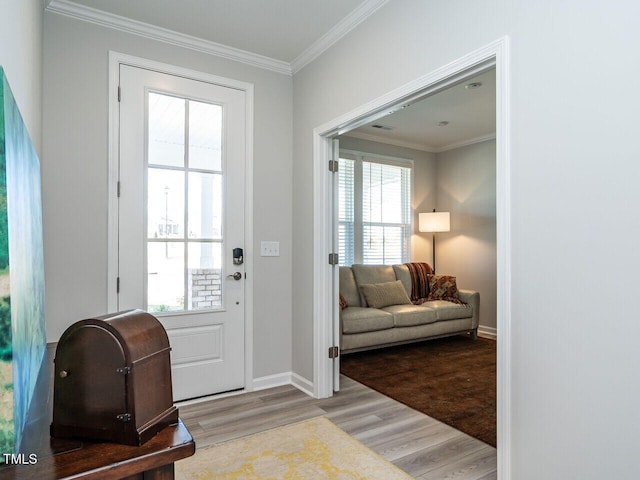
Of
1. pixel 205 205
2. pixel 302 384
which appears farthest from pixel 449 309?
pixel 205 205

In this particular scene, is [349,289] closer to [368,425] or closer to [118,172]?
[368,425]

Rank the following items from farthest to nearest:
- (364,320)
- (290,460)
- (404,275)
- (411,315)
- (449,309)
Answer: (404,275), (449,309), (411,315), (364,320), (290,460)

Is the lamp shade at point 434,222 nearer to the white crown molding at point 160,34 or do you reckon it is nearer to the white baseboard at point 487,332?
the white baseboard at point 487,332

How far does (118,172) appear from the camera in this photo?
2.74 m

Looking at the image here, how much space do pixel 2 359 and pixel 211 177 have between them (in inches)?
98.2

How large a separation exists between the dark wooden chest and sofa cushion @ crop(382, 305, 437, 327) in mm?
3803

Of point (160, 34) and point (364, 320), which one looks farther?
point (364, 320)

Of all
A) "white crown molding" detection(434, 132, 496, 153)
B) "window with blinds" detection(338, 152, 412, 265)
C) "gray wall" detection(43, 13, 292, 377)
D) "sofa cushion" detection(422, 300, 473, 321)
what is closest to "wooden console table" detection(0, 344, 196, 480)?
"gray wall" detection(43, 13, 292, 377)

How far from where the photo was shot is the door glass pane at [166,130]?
9.39 feet

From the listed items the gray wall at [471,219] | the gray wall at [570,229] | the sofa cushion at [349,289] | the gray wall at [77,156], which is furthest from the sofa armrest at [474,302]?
the gray wall at [77,156]

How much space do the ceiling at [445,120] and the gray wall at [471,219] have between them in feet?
0.78

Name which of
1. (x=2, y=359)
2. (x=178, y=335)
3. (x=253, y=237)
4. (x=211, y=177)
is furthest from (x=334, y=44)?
(x=2, y=359)

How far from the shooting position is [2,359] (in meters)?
0.68

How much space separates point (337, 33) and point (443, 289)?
3.48 m
